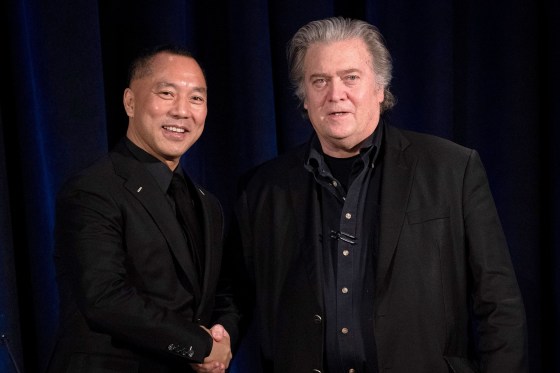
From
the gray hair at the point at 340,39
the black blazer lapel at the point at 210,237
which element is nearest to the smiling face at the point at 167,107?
the black blazer lapel at the point at 210,237

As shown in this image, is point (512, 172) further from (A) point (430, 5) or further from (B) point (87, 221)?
(B) point (87, 221)

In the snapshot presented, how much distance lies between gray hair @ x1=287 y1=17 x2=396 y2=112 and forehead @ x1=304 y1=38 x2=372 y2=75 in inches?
0.6

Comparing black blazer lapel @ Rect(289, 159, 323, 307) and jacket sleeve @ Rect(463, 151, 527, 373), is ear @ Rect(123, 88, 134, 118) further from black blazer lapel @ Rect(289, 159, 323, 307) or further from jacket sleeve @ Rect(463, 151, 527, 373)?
jacket sleeve @ Rect(463, 151, 527, 373)

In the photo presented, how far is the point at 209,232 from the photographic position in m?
2.10

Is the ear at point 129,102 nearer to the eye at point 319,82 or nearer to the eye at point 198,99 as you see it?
the eye at point 198,99

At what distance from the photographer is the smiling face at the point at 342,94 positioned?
78.8 inches

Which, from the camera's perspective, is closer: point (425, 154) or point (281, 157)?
point (425, 154)

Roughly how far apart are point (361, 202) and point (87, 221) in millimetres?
707

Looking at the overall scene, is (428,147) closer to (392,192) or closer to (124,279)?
(392,192)

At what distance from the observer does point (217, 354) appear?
1.97 m

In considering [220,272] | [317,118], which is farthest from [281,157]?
[220,272]

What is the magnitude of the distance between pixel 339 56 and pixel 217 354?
2.83 feet

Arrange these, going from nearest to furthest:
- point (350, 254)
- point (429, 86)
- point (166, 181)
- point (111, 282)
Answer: point (111, 282)
point (350, 254)
point (166, 181)
point (429, 86)

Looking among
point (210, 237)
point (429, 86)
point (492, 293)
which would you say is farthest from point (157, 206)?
point (429, 86)
